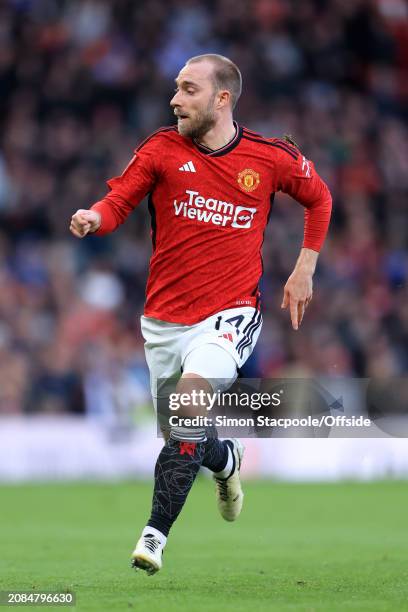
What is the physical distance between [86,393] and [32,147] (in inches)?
170

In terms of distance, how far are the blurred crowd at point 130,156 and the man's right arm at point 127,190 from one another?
9564mm

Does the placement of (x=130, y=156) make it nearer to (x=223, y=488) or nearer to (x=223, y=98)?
(x=223, y=488)

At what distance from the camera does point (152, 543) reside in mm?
6695

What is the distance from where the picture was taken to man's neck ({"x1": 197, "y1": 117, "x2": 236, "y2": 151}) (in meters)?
7.40

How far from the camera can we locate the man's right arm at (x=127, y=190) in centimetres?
695

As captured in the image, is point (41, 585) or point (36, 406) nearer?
point (41, 585)

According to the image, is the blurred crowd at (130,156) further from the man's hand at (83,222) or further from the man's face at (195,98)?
the man's hand at (83,222)

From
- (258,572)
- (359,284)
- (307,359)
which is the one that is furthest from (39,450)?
(258,572)

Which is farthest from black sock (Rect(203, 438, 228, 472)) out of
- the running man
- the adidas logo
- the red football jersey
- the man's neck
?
the man's neck

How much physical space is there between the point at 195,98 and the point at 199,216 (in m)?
0.64

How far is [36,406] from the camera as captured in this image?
16656 mm

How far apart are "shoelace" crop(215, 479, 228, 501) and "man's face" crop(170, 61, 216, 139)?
2.12 metres

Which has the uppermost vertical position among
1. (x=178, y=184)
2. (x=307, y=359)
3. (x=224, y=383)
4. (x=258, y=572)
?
(x=178, y=184)

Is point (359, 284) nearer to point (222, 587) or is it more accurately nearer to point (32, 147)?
point (32, 147)
